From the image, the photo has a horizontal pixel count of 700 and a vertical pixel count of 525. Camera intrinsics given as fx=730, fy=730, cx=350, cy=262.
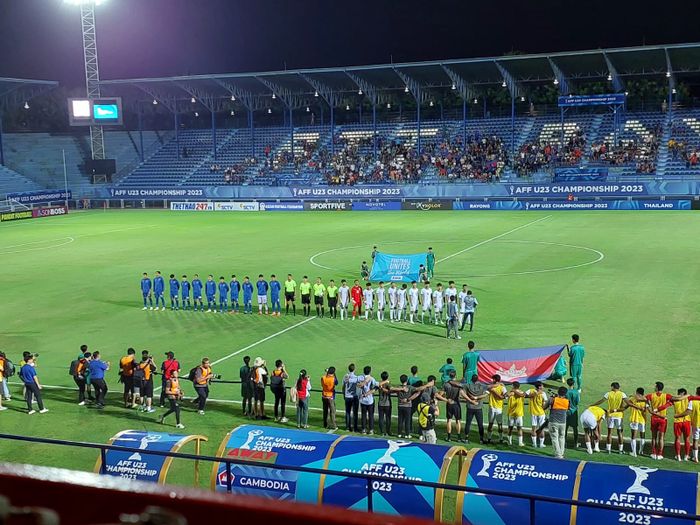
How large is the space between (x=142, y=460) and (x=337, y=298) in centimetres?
1585

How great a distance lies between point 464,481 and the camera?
30.2 ft

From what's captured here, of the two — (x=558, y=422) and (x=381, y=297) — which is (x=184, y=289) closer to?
(x=381, y=297)

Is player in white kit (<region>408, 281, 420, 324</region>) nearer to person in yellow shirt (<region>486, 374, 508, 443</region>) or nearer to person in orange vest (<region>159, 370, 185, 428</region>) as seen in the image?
person in yellow shirt (<region>486, 374, 508, 443</region>)

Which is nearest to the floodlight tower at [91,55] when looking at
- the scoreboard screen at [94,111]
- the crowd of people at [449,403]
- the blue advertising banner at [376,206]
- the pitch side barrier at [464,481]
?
the scoreboard screen at [94,111]

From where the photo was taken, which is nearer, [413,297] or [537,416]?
[537,416]

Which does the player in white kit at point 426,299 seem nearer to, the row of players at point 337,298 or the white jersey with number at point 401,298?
the row of players at point 337,298

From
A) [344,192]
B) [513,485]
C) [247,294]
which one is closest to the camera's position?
[513,485]

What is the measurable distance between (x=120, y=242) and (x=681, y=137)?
47567mm

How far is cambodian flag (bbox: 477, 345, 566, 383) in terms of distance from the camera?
643 inches

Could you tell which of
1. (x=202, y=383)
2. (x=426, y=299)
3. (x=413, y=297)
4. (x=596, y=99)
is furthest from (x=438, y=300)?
(x=596, y=99)

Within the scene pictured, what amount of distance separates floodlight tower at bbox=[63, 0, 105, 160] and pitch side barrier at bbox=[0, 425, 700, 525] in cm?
6233

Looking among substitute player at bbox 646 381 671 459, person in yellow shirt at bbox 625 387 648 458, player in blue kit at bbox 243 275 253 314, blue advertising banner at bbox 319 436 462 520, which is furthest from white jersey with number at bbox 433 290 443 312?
blue advertising banner at bbox 319 436 462 520

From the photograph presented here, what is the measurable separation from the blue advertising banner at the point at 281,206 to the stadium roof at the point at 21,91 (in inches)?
1051

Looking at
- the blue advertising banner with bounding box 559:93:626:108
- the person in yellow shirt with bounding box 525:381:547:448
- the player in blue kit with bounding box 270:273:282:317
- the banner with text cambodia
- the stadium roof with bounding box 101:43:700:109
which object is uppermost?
the stadium roof with bounding box 101:43:700:109
